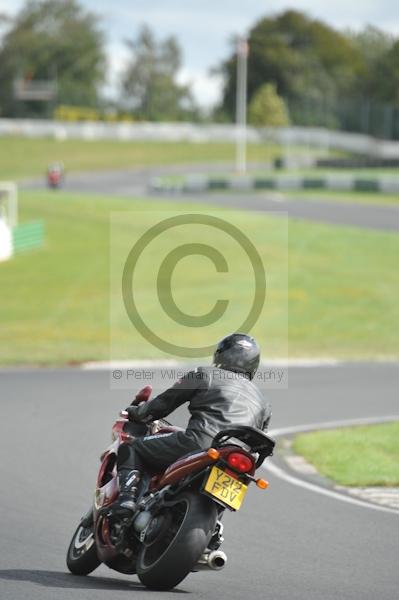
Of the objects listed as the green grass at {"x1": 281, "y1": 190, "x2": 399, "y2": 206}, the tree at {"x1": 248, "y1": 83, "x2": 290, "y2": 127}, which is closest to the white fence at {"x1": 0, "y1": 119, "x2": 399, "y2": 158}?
the tree at {"x1": 248, "y1": 83, "x2": 290, "y2": 127}

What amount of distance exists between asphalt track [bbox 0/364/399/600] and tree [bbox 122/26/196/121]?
12336 cm

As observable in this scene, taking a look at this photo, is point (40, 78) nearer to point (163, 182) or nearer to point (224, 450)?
point (163, 182)

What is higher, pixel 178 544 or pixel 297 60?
pixel 297 60

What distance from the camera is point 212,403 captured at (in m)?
6.79

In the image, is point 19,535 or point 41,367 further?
point 41,367

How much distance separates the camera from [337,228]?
40.3 m

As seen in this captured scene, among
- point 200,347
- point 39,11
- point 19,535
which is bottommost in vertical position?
point 200,347

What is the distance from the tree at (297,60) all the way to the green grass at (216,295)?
71390 millimetres

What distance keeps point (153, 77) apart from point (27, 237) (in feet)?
378

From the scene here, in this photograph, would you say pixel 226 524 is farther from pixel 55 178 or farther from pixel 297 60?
pixel 297 60

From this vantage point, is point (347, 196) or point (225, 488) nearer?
point (225, 488)

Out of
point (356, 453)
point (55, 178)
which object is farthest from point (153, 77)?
point (356, 453)

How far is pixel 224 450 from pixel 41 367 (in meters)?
12.9

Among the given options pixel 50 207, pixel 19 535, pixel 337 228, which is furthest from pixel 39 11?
pixel 19 535
